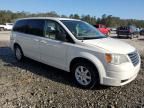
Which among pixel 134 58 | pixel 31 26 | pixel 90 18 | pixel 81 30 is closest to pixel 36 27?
pixel 31 26

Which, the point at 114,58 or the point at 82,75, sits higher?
the point at 114,58

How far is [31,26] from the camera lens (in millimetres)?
8055

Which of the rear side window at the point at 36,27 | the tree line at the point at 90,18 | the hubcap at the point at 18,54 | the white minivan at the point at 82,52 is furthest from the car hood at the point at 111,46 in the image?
the tree line at the point at 90,18

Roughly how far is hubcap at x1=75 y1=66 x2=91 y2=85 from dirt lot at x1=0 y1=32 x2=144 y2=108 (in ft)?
0.76

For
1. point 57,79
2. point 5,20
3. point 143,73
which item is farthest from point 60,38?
point 5,20

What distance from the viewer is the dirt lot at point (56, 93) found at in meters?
4.92

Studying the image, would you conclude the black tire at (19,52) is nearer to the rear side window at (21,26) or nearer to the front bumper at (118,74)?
the rear side window at (21,26)

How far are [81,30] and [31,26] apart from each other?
86.8 inches

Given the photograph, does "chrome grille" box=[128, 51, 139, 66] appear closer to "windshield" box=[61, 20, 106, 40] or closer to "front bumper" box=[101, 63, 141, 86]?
"front bumper" box=[101, 63, 141, 86]

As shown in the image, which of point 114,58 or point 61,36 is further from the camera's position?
point 61,36

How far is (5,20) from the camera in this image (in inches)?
2687

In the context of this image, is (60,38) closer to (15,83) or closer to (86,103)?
(15,83)

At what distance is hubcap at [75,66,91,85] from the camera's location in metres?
5.84

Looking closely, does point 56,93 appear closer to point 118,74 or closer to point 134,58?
point 118,74
